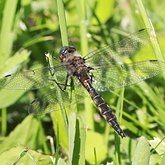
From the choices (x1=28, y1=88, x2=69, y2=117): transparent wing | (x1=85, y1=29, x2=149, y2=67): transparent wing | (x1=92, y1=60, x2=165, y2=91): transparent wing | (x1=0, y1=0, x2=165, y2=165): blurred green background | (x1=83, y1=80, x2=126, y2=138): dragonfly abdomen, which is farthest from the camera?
(x1=85, y1=29, x2=149, y2=67): transparent wing

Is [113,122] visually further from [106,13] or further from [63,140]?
[106,13]

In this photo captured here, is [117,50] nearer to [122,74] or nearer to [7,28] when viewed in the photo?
[122,74]

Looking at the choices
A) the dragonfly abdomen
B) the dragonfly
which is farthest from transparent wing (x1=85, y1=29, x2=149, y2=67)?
the dragonfly abdomen

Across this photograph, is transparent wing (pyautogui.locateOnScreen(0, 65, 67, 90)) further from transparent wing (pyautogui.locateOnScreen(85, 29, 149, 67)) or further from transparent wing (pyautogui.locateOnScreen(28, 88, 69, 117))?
transparent wing (pyautogui.locateOnScreen(85, 29, 149, 67))

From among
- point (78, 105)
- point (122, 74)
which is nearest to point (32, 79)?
point (78, 105)

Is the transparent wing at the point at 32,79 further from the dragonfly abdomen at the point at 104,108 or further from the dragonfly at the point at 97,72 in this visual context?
the dragonfly abdomen at the point at 104,108

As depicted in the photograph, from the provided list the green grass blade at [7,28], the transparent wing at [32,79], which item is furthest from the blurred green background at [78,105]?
the transparent wing at [32,79]
